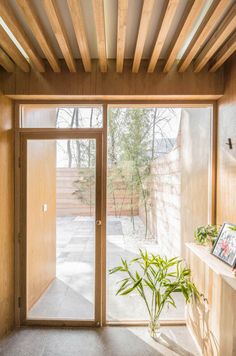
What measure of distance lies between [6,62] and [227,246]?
264 cm

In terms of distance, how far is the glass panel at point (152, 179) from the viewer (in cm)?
286

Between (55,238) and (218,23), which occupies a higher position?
(218,23)

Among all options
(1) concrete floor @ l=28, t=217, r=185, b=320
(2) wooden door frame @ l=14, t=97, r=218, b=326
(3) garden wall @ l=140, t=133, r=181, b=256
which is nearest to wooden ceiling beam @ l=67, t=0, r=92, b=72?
(2) wooden door frame @ l=14, t=97, r=218, b=326

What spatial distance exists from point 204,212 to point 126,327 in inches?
60.1

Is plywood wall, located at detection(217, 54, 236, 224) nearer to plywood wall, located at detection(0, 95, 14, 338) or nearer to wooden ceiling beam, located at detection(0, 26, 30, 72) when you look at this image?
wooden ceiling beam, located at detection(0, 26, 30, 72)

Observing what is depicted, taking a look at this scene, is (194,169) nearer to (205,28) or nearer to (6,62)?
(205,28)

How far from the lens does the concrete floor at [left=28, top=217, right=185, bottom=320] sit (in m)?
2.83

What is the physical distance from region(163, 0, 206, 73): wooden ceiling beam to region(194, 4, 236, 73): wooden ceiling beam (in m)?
0.25

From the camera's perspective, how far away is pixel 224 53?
2.19 meters

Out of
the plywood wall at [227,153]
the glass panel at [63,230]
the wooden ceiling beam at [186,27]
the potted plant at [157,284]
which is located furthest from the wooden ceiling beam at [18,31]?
the potted plant at [157,284]

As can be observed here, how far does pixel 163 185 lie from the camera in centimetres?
291

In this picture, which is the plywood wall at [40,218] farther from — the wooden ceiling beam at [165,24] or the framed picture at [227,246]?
the framed picture at [227,246]

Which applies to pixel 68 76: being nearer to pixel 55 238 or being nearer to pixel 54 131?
pixel 54 131

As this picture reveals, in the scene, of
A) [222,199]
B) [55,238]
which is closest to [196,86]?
[222,199]
